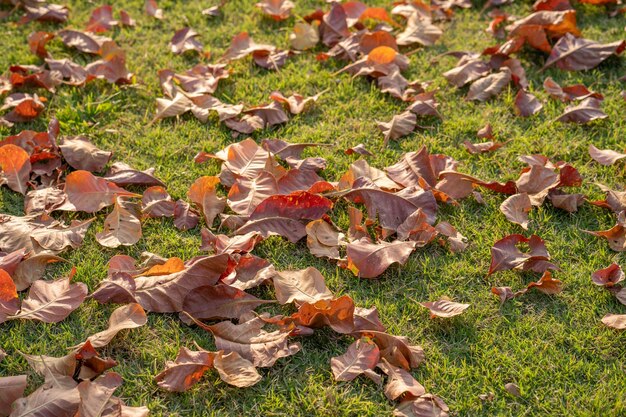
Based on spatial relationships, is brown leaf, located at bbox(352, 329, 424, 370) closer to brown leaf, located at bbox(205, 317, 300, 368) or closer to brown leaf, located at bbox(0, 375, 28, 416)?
brown leaf, located at bbox(205, 317, 300, 368)

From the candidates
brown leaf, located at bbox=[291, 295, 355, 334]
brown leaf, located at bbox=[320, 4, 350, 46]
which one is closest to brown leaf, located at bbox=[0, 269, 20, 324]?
brown leaf, located at bbox=[291, 295, 355, 334]

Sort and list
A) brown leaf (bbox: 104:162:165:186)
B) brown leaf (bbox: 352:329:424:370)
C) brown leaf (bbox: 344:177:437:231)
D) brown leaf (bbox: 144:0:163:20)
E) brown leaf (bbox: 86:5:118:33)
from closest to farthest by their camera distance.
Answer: brown leaf (bbox: 352:329:424:370)
brown leaf (bbox: 344:177:437:231)
brown leaf (bbox: 104:162:165:186)
brown leaf (bbox: 86:5:118:33)
brown leaf (bbox: 144:0:163:20)

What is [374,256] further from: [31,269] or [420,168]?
[31,269]

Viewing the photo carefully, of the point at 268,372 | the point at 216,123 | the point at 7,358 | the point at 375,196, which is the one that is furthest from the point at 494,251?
the point at 7,358

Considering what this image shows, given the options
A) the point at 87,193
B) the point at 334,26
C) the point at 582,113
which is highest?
the point at 334,26

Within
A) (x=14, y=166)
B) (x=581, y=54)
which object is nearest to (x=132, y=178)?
(x=14, y=166)

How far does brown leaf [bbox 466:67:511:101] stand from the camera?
12.3 feet

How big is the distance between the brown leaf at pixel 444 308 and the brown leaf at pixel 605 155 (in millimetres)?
1177

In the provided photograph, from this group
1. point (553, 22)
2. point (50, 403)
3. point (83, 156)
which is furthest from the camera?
point (553, 22)

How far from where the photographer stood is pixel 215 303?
2.59 m

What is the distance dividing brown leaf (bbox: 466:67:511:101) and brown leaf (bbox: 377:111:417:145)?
0.42 meters

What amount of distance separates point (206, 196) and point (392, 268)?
806 millimetres

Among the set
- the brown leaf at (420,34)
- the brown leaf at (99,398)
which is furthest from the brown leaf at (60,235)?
the brown leaf at (420,34)

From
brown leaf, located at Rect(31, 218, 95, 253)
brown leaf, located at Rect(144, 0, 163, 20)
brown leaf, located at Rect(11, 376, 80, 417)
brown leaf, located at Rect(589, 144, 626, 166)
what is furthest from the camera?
brown leaf, located at Rect(144, 0, 163, 20)
